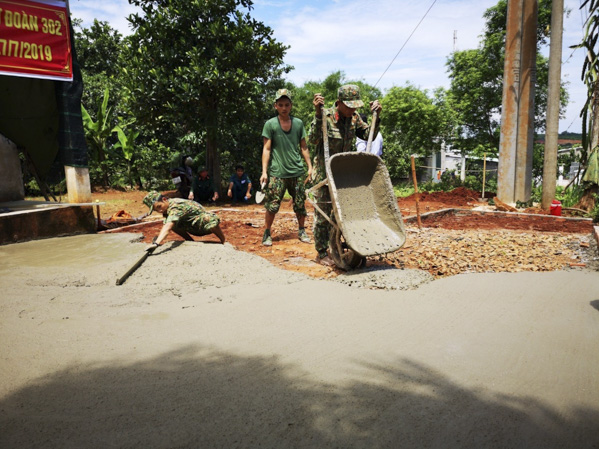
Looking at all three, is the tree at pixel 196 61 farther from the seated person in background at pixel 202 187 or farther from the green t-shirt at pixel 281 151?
the green t-shirt at pixel 281 151

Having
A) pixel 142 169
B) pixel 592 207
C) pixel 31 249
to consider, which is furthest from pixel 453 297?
pixel 142 169

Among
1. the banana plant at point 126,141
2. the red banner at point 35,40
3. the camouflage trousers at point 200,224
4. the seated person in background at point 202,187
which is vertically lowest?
the camouflage trousers at point 200,224

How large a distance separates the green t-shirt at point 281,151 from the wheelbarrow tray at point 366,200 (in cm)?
117

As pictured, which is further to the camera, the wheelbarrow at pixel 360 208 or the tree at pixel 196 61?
the tree at pixel 196 61

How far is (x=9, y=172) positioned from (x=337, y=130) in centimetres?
648

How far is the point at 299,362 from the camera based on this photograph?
2.30 m

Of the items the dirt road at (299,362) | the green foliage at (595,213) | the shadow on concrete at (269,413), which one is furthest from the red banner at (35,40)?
the green foliage at (595,213)

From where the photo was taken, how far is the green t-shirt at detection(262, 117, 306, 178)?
540 centimetres

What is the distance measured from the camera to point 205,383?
82.0 inches

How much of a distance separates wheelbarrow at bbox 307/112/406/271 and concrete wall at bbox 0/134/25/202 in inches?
250

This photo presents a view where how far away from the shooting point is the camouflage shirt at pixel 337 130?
14.8ft

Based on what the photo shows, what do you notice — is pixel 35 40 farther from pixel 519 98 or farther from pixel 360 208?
pixel 519 98

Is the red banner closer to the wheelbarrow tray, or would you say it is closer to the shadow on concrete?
the wheelbarrow tray

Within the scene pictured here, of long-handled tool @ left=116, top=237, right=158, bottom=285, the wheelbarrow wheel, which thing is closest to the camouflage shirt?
the wheelbarrow wheel
